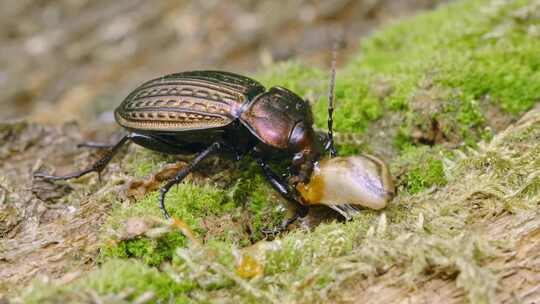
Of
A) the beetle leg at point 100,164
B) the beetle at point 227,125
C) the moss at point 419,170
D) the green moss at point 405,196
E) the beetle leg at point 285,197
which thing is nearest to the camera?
the green moss at point 405,196

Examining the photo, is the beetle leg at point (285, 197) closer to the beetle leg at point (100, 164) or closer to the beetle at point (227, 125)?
the beetle at point (227, 125)


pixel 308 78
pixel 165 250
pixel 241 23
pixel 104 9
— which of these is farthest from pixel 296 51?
pixel 165 250

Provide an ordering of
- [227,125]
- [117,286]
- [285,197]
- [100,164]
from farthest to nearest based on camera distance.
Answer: [100,164] < [227,125] < [285,197] < [117,286]

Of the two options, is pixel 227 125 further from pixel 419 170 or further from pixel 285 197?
pixel 419 170

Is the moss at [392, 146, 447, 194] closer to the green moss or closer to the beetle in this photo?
the green moss

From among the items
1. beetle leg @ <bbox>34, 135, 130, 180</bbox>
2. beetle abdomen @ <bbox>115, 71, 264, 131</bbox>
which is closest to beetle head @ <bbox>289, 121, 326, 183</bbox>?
beetle abdomen @ <bbox>115, 71, 264, 131</bbox>

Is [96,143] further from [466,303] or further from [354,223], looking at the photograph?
[466,303]

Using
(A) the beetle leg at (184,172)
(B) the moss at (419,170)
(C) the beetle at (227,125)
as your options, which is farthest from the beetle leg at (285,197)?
(B) the moss at (419,170)

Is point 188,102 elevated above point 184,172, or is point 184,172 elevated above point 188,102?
point 188,102

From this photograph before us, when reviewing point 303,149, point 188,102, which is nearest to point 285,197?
point 303,149
